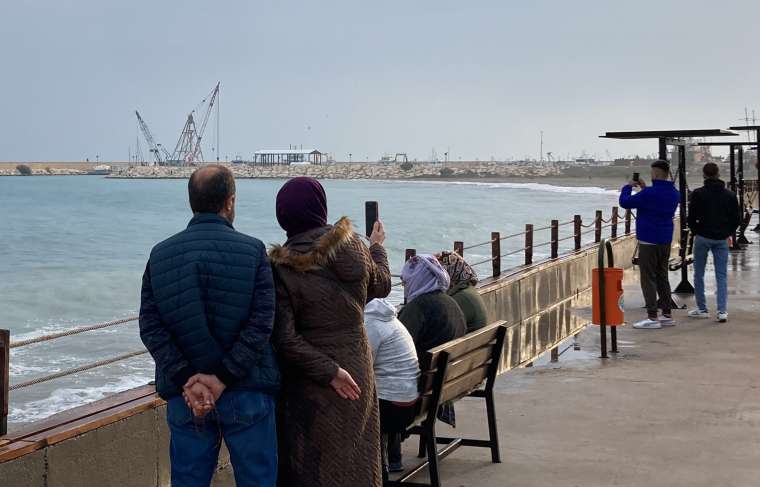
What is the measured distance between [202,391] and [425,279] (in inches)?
82.4

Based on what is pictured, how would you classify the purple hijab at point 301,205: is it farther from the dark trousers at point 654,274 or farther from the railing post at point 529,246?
the railing post at point 529,246

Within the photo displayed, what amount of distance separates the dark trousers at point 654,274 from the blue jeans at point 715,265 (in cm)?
45

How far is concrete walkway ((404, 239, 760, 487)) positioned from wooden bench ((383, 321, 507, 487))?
176 millimetres

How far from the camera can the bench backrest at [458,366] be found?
528cm

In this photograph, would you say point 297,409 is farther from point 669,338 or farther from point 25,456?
point 669,338

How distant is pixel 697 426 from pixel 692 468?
1018 millimetres

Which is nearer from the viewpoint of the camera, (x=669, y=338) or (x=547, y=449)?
(x=547, y=449)

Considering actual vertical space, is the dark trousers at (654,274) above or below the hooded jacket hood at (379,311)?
below

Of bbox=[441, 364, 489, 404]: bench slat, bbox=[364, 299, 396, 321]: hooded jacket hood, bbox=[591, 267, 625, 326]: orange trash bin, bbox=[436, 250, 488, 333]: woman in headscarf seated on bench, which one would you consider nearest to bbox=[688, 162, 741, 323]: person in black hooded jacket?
bbox=[591, 267, 625, 326]: orange trash bin

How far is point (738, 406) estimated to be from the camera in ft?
25.1

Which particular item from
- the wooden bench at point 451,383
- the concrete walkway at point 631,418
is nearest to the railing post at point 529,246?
the concrete walkway at point 631,418

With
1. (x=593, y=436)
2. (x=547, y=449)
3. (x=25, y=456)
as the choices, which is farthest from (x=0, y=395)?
(x=593, y=436)

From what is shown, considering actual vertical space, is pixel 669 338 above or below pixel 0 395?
below

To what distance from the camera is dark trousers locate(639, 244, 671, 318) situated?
11.3 meters
